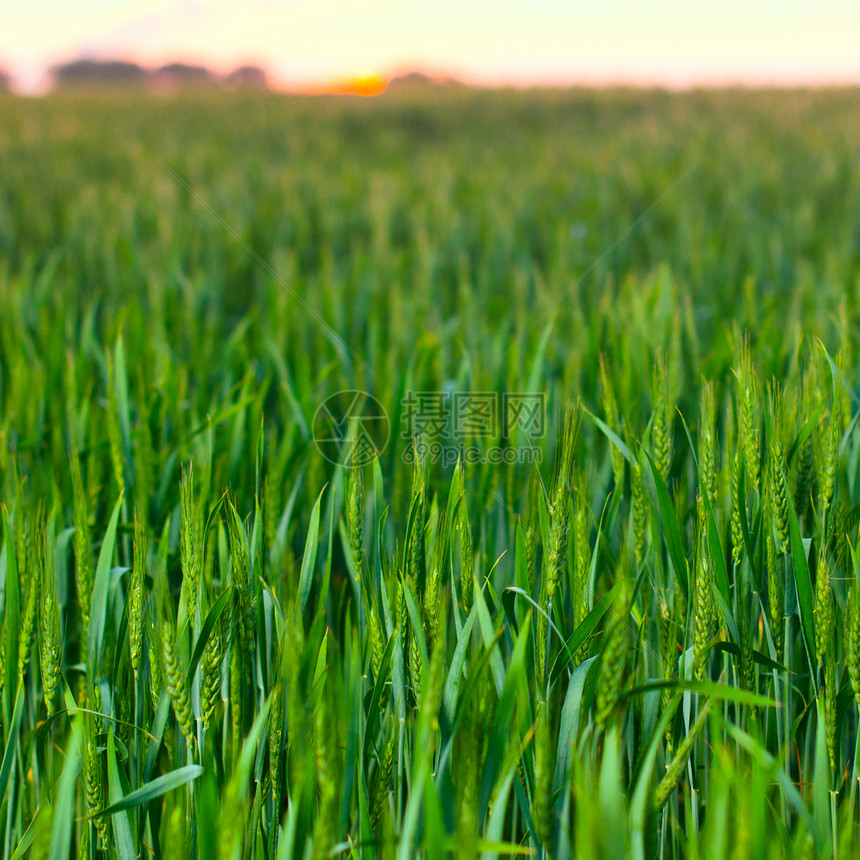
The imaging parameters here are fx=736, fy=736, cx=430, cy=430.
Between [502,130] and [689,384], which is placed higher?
[502,130]

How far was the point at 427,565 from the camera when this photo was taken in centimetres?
66

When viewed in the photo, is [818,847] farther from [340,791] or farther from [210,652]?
[210,652]

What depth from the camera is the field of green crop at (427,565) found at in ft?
1.82

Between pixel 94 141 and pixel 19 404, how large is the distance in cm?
550

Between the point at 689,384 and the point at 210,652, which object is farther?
the point at 689,384

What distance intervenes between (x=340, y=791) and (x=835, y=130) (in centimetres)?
696

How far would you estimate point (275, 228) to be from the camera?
309 centimetres

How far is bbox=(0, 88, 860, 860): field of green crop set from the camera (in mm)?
554

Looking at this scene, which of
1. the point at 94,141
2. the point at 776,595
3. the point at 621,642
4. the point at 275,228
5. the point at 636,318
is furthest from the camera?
the point at 94,141

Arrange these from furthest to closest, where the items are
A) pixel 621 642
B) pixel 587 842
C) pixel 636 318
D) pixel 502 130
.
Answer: pixel 502 130
pixel 636 318
pixel 621 642
pixel 587 842

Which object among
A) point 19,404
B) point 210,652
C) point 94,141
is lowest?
point 210,652

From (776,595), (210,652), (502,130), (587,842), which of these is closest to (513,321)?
(776,595)

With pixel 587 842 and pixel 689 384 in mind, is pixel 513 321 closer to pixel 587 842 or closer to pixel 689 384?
pixel 689 384

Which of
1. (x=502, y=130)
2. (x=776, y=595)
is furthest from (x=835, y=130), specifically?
(x=776, y=595)
